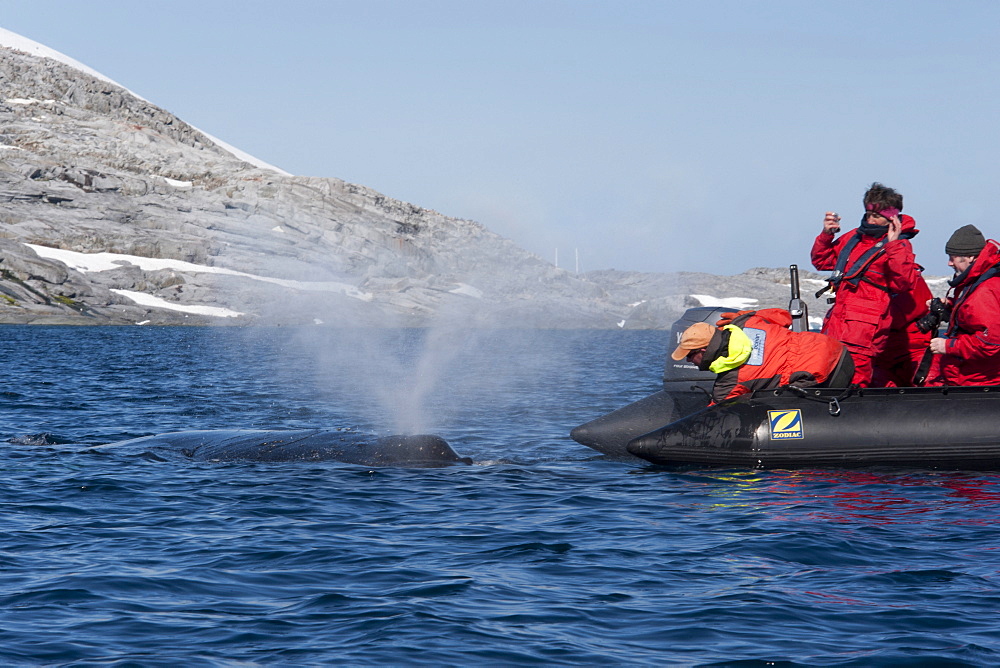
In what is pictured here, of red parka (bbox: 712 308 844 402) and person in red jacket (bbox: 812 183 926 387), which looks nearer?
person in red jacket (bbox: 812 183 926 387)

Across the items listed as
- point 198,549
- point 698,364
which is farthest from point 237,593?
point 698,364

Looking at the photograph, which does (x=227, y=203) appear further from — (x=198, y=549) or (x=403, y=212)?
(x=198, y=549)

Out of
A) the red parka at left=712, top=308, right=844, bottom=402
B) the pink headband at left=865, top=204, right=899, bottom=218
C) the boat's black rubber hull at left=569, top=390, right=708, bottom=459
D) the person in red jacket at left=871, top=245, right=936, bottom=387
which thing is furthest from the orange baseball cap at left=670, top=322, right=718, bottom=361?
the person in red jacket at left=871, top=245, right=936, bottom=387

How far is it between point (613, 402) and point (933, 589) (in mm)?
15516

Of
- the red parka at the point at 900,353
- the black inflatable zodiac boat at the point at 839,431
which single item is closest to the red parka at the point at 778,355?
the black inflatable zodiac boat at the point at 839,431

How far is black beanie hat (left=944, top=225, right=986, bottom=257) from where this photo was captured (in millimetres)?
11352

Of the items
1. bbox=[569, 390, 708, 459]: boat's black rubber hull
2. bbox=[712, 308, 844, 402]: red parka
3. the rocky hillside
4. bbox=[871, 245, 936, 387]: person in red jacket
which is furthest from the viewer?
the rocky hillside

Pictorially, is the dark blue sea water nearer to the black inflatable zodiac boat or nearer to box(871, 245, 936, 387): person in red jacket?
the black inflatable zodiac boat

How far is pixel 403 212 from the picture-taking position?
146500 millimetres

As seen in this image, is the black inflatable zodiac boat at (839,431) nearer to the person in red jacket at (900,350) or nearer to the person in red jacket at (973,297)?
the person in red jacket at (973,297)

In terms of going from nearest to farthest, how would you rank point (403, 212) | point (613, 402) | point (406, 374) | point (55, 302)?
point (613, 402) < point (406, 374) < point (55, 302) < point (403, 212)

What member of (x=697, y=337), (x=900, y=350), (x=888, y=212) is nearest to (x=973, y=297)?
(x=888, y=212)

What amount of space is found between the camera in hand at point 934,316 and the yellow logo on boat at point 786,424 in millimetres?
1949

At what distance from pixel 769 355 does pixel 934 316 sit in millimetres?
2021
